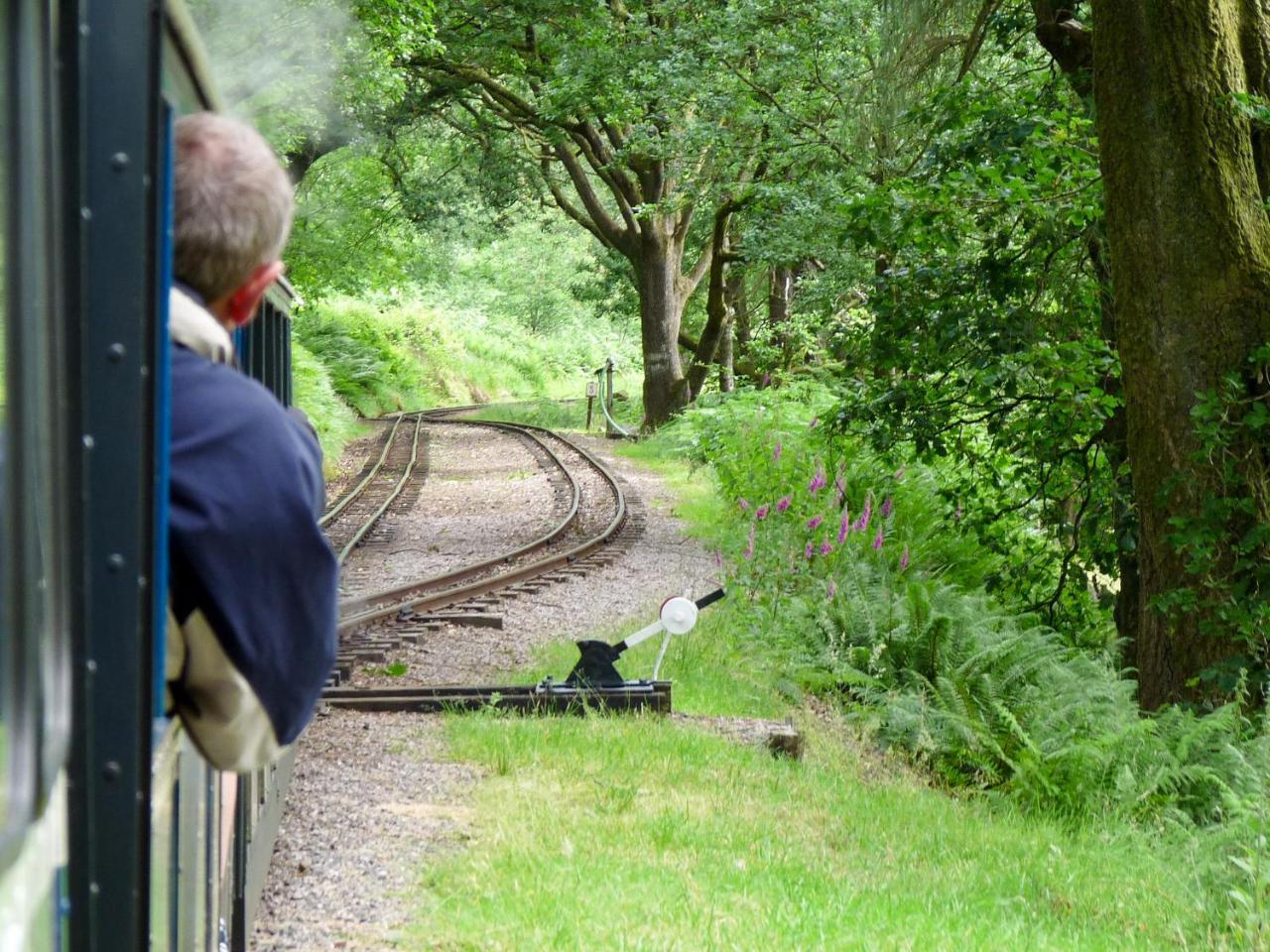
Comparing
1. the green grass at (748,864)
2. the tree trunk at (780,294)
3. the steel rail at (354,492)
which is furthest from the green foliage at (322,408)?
the green grass at (748,864)

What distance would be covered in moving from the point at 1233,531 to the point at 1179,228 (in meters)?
1.58

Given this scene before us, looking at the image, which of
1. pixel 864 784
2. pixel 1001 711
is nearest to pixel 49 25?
pixel 864 784

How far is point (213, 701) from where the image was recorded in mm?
1966

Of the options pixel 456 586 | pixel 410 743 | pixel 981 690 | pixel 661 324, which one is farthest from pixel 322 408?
pixel 410 743

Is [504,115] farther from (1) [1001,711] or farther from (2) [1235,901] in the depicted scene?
(2) [1235,901]

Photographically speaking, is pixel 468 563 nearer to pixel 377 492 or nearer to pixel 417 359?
pixel 377 492

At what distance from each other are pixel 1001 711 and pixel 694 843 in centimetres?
227

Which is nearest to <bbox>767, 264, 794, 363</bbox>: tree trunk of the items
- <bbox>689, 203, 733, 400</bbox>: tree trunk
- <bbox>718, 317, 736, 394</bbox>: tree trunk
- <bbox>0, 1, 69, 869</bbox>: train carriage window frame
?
<bbox>718, 317, 736, 394</bbox>: tree trunk

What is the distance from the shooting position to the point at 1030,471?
10312 millimetres

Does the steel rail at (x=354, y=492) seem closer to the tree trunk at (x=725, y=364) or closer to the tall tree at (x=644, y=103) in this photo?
the tall tree at (x=644, y=103)

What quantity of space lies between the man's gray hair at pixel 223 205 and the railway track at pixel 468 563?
18.2 ft

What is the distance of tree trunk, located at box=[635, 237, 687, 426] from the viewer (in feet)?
91.6

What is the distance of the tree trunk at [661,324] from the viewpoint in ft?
91.6

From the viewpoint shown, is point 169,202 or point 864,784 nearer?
point 169,202
